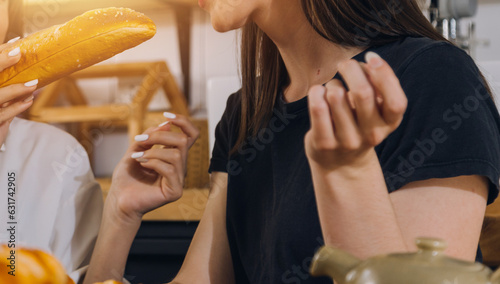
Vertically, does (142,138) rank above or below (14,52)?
below

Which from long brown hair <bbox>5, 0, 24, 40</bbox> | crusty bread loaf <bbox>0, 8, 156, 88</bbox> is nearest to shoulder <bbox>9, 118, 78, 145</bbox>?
long brown hair <bbox>5, 0, 24, 40</bbox>

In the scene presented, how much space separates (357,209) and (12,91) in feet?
1.14

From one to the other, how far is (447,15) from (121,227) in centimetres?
94

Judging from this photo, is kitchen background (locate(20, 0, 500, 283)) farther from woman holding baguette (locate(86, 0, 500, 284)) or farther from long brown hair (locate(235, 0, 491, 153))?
long brown hair (locate(235, 0, 491, 153))

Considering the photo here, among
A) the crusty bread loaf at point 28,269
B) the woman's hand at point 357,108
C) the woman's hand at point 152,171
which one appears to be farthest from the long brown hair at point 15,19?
the woman's hand at point 357,108

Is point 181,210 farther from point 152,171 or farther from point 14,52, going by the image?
point 14,52

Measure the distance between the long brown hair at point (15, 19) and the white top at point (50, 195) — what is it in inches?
5.9

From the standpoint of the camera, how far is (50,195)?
779 mm

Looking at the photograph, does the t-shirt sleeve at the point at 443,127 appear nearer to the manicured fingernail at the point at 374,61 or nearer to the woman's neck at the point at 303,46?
the woman's neck at the point at 303,46

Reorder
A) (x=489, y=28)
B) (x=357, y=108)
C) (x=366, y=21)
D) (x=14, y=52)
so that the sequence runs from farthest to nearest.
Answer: (x=489, y=28)
(x=366, y=21)
(x=14, y=52)
(x=357, y=108)

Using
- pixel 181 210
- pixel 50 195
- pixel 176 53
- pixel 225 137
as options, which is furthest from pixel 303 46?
pixel 176 53

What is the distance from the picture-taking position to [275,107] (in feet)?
2.37

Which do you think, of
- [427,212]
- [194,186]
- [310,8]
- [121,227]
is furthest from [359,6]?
[194,186]

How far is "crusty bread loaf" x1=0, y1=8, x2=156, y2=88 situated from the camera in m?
0.44
